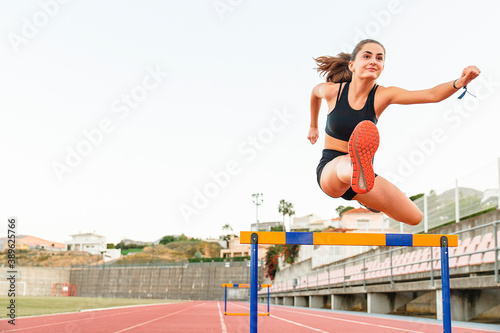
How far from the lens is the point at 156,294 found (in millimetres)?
72750

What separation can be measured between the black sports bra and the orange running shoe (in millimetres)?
382

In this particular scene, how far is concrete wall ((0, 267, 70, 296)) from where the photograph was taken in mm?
65312

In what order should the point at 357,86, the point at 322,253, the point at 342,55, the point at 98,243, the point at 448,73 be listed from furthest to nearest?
the point at 98,243
the point at 322,253
the point at 448,73
the point at 342,55
the point at 357,86

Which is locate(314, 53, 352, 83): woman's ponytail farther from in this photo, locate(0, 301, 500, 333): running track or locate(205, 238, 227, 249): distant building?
locate(205, 238, 227, 249): distant building

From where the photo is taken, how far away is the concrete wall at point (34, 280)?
65.3 metres

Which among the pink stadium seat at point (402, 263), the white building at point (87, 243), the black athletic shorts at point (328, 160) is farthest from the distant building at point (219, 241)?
the black athletic shorts at point (328, 160)

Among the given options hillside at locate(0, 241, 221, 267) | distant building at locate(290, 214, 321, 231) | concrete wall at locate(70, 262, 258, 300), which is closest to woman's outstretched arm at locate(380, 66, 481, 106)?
concrete wall at locate(70, 262, 258, 300)

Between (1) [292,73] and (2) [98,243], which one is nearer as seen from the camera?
(1) [292,73]

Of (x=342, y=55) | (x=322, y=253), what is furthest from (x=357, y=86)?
(x=322, y=253)

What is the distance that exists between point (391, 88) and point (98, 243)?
408ft

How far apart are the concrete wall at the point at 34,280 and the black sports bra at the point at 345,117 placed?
67.9m

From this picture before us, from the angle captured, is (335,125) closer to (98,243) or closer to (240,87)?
(240,87)

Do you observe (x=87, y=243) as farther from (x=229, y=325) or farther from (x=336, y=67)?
(x=336, y=67)

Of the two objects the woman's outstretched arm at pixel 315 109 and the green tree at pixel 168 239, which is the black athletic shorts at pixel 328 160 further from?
the green tree at pixel 168 239
